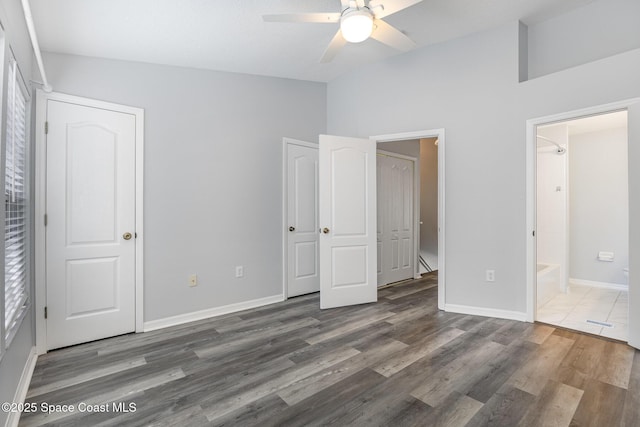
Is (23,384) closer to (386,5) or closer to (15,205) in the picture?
(15,205)

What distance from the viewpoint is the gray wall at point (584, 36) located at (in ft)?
8.94

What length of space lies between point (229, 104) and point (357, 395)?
3167mm

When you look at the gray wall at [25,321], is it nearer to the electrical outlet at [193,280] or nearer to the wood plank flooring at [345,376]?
the wood plank flooring at [345,376]

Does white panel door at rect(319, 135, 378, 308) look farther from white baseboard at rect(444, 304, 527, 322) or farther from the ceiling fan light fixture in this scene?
the ceiling fan light fixture

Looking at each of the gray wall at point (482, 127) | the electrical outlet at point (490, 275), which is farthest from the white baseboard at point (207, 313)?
the electrical outlet at point (490, 275)

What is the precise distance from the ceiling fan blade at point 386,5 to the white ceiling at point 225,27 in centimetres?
61

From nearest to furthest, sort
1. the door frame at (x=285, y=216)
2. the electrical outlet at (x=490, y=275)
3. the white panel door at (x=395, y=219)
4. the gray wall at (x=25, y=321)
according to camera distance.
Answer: the gray wall at (x=25, y=321), the electrical outlet at (x=490, y=275), the door frame at (x=285, y=216), the white panel door at (x=395, y=219)

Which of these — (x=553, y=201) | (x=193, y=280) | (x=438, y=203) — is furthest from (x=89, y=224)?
(x=553, y=201)

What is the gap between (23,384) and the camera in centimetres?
198

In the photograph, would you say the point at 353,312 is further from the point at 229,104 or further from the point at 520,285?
the point at 229,104

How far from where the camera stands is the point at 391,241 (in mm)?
4773

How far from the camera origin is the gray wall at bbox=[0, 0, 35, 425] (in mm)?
1552

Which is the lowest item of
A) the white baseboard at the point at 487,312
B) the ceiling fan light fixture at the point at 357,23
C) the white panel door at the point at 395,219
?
the white baseboard at the point at 487,312

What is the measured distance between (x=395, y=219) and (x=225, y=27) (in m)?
3.42
